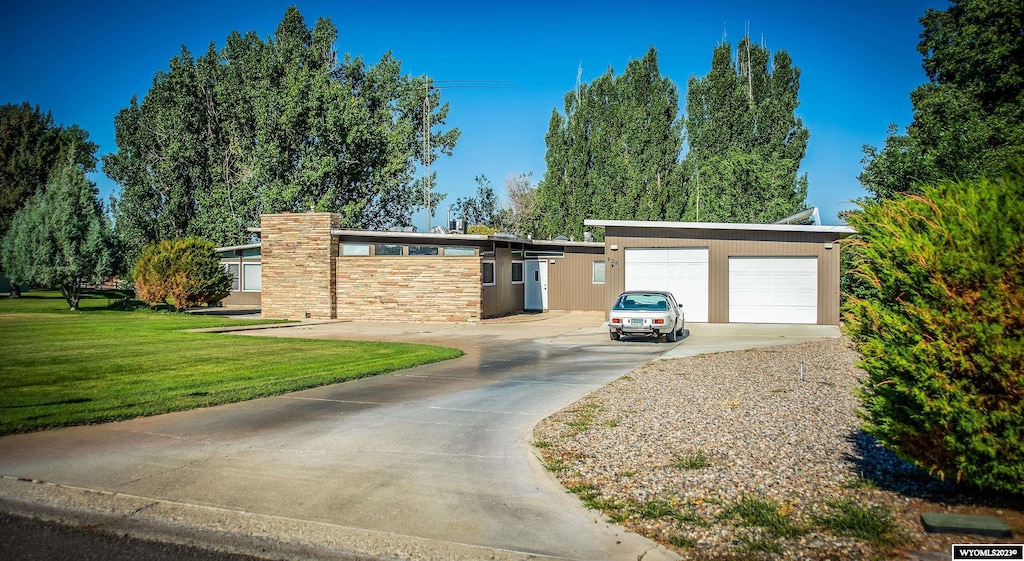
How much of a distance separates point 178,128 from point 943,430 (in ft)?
155

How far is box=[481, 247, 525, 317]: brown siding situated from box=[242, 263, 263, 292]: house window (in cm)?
1395

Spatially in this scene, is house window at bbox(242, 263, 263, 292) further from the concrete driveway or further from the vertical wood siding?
the concrete driveway

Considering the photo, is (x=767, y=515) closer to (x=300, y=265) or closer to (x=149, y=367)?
(x=149, y=367)

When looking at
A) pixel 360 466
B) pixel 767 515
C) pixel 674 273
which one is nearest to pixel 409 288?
pixel 674 273

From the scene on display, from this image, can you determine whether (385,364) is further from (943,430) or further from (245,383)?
(943,430)

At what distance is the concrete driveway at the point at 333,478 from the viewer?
479 centimetres

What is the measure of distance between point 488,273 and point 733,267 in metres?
9.34

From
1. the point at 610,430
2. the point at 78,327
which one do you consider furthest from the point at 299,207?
the point at 610,430

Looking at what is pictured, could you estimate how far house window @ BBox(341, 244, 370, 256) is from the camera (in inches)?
1091

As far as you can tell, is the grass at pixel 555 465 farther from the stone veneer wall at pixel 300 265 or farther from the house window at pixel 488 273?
the stone veneer wall at pixel 300 265

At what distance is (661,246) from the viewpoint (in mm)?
24797

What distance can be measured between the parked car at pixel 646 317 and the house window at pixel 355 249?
11.9 metres

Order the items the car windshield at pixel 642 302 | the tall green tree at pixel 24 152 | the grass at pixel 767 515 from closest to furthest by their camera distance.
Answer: the grass at pixel 767 515
the car windshield at pixel 642 302
the tall green tree at pixel 24 152

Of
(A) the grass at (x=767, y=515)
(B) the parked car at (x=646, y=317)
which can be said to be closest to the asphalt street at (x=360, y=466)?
(A) the grass at (x=767, y=515)
